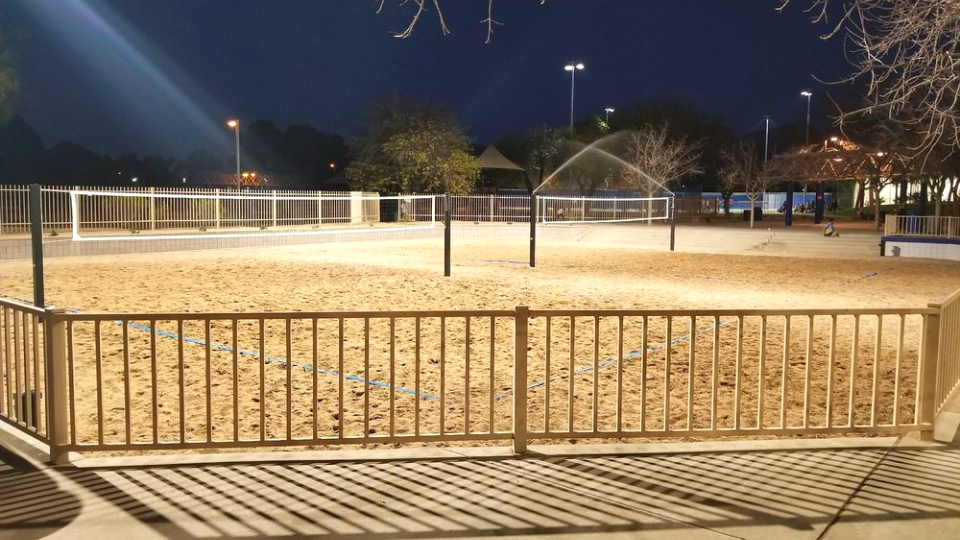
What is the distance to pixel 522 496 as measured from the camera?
430cm

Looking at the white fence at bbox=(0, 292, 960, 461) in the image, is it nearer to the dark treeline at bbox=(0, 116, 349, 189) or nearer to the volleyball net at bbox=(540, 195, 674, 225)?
the volleyball net at bbox=(540, 195, 674, 225)

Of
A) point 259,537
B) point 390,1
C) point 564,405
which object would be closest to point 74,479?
point 259,537

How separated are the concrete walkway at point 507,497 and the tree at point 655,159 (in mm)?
46447

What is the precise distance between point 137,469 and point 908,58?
5852 millimetres

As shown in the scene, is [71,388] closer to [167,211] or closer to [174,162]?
[167,211]

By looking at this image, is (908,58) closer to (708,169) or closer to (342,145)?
(708,169)

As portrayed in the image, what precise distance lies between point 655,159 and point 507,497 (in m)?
52.6

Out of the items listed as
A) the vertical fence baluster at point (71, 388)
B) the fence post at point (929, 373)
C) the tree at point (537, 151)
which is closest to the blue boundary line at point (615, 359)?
the fence post at point (929, 373)

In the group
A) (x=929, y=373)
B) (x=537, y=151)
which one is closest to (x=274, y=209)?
(x=929, y=373)

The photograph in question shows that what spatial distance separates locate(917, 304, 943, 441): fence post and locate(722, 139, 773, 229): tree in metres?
44.1

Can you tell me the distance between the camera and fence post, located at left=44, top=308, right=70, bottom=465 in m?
4.65

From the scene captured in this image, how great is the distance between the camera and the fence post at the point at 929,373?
540 centimetres

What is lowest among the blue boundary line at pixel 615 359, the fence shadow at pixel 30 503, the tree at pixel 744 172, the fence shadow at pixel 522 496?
the blue boundary line at pixel 615 359

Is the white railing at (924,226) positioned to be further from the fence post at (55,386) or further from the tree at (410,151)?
the fence post at (55,386)
